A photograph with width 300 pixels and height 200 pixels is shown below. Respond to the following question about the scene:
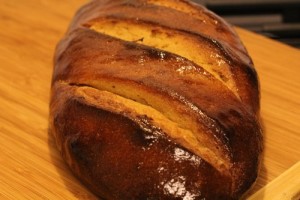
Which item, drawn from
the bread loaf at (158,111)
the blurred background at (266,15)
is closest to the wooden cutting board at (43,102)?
the bread loaf at (158,111)

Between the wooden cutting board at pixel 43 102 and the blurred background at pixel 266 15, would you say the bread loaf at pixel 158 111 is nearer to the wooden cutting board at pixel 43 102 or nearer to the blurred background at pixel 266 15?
the wooden cutting board at pixel 43 102

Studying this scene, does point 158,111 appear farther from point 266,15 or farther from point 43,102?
point 266,15

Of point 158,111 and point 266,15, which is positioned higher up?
point 158,111

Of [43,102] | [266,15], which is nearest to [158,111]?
[43,102]

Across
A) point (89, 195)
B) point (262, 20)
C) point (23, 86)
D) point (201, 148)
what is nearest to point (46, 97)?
point (23, 86)

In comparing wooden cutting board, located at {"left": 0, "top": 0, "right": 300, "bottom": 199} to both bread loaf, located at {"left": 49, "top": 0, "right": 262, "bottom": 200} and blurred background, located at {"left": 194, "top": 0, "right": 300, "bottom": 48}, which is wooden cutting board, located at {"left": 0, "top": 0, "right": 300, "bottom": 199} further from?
blurred background, located at {"left": 194, "top": 0, "right": 300, "bottom": 48}

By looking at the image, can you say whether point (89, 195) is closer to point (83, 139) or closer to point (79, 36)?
point (83, 139)
